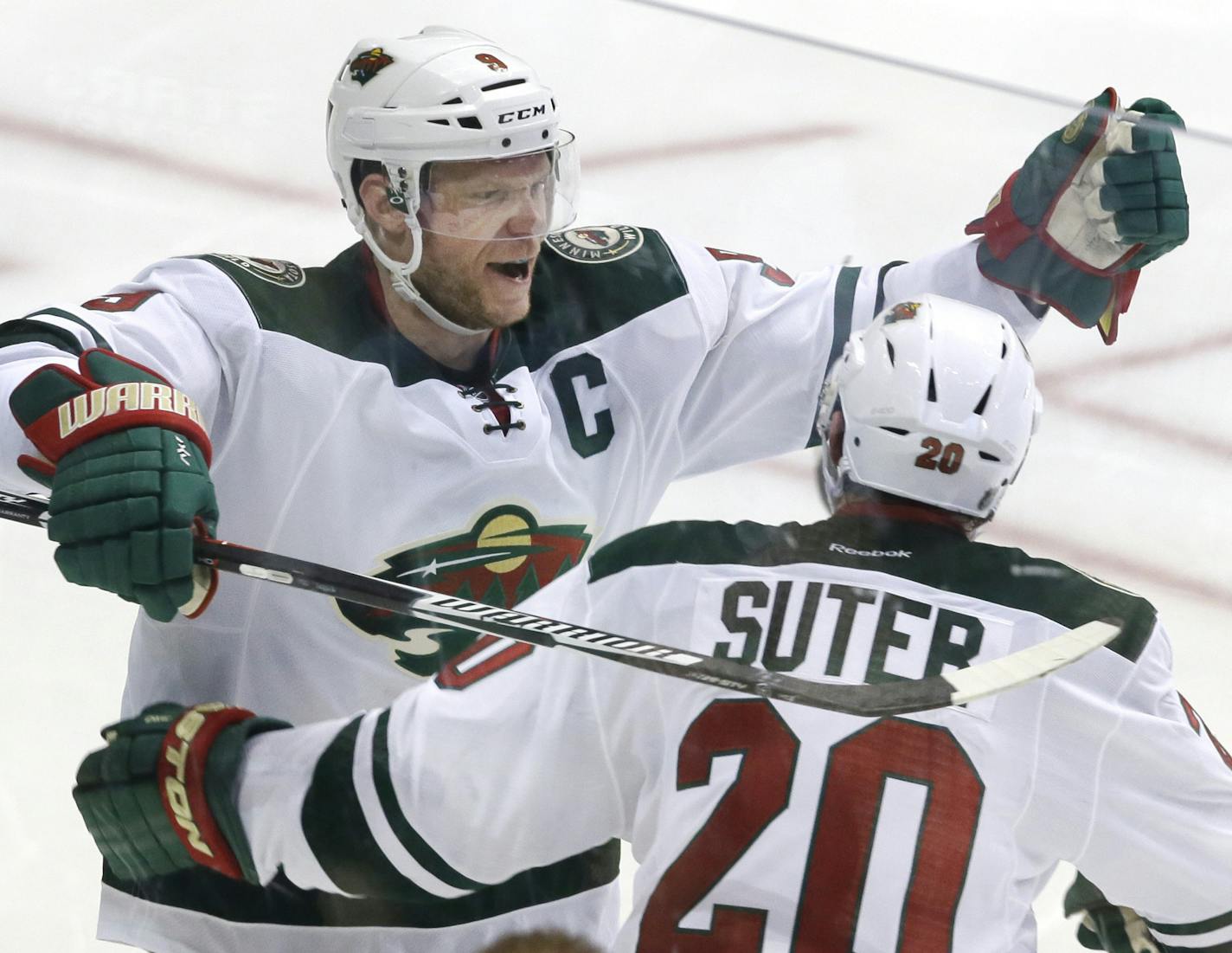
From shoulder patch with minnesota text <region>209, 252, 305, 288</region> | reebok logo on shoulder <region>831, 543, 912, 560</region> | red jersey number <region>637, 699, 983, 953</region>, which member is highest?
shoulder patch with minnesota text <region>209, 252, 305, 288</region>

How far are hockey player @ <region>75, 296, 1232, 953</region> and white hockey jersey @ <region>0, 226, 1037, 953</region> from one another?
277 mm

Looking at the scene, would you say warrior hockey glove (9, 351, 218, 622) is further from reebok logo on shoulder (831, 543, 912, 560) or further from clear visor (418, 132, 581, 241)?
reebok logo on shoulder (831, 543, 912, 560)

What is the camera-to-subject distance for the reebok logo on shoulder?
1.22 m

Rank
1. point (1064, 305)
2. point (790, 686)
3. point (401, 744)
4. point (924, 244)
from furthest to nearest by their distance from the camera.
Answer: point (924, 244) → point (1064, 305) → point (401, 744) → point (790, 686)

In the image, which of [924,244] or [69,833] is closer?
[69,833]

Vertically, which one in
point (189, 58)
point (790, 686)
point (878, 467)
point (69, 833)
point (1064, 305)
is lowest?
point (69, 833)

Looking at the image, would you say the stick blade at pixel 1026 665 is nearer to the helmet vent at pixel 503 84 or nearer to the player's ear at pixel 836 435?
the player's ear at pixel 836 435

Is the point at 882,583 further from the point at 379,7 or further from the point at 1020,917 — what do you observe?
the point at 379,7

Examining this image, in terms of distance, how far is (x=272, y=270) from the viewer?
5.71 ft

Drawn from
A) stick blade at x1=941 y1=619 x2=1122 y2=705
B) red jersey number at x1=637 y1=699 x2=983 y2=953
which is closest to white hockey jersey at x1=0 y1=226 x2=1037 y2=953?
red jersey number at x1=637 y1=699 x2=983 y2=953

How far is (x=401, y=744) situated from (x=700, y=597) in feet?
0.90

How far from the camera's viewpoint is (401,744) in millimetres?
1307

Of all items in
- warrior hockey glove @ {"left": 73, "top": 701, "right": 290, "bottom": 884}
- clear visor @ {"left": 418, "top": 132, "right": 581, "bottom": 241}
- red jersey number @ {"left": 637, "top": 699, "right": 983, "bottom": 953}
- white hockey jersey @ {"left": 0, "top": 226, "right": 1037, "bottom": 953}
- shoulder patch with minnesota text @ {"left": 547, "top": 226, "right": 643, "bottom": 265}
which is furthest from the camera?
shoulder patch with minnesota text @ {"left": 547, "top": 226, "right": 643, "bottom": 265}

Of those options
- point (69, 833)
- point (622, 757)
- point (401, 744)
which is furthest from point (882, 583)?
point (69, 833)
